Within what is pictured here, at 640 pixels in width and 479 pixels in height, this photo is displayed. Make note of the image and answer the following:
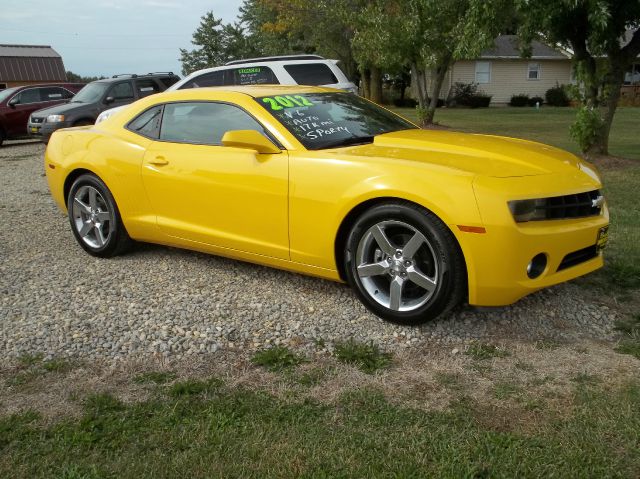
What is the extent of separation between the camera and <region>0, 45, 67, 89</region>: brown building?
47438mm

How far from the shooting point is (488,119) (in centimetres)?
2625

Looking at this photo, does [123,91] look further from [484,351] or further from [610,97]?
[484,351]

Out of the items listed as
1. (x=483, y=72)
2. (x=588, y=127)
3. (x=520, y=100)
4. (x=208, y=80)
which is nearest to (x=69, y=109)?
(x=208, y=80)

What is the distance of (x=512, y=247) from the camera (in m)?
3.48

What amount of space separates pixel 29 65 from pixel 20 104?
1418 inches

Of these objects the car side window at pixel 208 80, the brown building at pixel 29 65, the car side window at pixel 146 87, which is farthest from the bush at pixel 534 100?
the brown building at pixel 29 65

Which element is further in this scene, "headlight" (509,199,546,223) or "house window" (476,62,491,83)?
"house window" (476,62,491,83)

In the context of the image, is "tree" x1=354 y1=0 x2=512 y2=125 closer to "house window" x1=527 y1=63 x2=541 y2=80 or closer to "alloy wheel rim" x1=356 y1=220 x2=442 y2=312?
"alloy wheel rim" x1=356 y1=220 x2=442 y2=312

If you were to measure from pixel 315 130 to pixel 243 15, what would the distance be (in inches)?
1984

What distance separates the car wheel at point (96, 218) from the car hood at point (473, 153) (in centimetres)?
227

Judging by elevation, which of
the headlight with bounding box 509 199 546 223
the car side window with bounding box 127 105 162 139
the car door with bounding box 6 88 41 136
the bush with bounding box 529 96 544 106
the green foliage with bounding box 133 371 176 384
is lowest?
the bush with bounding box 529 96 544 106

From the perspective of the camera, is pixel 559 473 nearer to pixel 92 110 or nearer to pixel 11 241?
pixel 11 241

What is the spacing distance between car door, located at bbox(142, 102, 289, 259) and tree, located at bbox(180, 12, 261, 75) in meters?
48.1

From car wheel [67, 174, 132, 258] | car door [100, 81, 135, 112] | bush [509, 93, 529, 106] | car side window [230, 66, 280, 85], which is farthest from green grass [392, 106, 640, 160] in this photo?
car wheel [67, 174, 132, 258]
